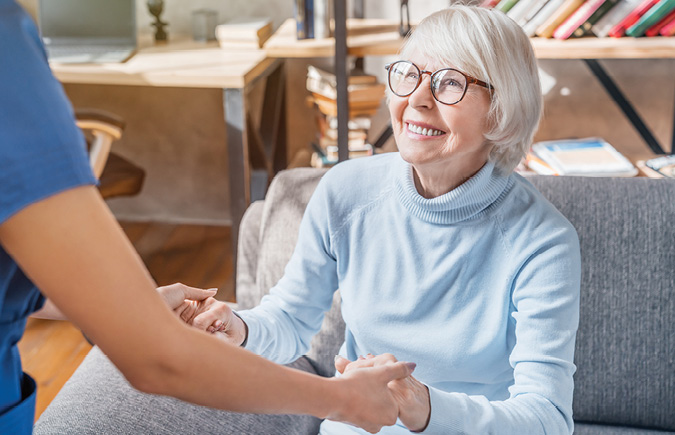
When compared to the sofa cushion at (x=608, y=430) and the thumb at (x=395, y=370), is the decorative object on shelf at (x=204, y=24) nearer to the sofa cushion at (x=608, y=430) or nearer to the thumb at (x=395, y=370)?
the sofa cushion at (x=608, y=430)

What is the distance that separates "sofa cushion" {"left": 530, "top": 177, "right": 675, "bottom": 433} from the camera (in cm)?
142

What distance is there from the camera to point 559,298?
1.17 meters

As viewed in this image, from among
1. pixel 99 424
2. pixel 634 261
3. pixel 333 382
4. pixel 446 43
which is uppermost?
pixel 446 43

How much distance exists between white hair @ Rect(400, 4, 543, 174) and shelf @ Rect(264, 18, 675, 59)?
49.1 inches

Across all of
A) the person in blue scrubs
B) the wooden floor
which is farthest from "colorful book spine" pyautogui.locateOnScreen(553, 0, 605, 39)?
the person in blue scrubs

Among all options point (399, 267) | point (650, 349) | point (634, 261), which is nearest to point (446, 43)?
point (399, 267)

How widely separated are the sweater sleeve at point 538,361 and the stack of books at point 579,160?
1.29m

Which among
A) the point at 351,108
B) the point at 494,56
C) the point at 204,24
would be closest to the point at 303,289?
the point at 494,56

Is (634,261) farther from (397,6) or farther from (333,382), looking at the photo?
(397,6)

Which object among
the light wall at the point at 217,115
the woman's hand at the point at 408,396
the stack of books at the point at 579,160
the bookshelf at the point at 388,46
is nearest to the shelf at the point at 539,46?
the bookshelf at the point at 388,46

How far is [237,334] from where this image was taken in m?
1.23

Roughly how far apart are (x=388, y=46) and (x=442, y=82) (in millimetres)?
1316

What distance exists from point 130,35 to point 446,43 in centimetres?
195

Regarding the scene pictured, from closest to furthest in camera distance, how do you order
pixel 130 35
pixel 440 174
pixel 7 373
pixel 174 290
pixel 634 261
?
pixel 7 373 < pixel 174 290 < pixel 440 174 < pixel 634 261 < pixel 130 35
